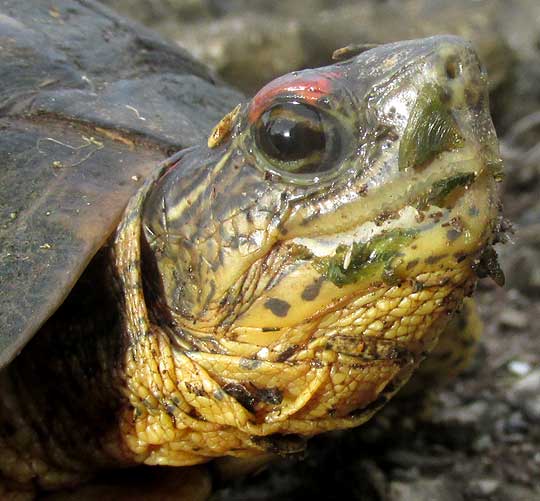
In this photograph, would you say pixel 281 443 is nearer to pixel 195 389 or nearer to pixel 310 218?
pixel 195 389

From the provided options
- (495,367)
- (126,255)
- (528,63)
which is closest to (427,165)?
(126,255)

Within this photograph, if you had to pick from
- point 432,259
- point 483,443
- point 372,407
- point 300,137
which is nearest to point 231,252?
point 300,137

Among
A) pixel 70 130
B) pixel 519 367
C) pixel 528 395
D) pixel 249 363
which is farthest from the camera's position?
pixel 519 367

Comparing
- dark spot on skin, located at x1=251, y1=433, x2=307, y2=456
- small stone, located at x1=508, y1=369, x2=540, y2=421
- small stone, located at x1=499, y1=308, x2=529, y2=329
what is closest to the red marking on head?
dark spot on skin, located at x1=251, y1=433, x2=307, y2=456

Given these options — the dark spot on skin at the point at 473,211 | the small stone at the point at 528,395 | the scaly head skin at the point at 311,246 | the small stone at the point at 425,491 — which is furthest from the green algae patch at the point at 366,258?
the small stone at the point at 528,395

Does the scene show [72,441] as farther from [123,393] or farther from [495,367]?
[495,367]

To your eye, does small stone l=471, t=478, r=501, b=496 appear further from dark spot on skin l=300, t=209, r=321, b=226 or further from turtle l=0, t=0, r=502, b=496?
dark spot on skin l=300, t=209, r=321, b=226

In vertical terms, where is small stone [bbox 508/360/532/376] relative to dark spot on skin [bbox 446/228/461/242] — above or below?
below
